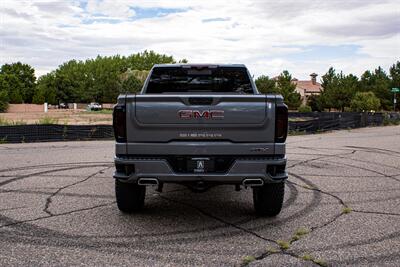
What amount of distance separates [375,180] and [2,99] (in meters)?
71.5

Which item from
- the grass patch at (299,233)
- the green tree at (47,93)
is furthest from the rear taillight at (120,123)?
the green tree at (47,93)

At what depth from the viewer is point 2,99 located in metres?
70.1

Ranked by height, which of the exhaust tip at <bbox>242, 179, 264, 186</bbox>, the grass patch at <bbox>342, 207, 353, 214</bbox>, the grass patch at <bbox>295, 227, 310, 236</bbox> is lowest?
the grass patch at <bbox>342, 207, 353, 214</bbox>

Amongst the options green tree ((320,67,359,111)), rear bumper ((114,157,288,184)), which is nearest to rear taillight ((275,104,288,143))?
rear bumper ((114,157,288,184))

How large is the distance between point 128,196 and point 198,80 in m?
2.54

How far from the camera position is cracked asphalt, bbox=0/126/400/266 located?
412cm

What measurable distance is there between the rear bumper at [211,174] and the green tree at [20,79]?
89.0 meters

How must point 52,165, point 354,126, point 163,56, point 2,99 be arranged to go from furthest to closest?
1. point 163,56
2. point 2,99
3. point 354,126
4. point 52,165

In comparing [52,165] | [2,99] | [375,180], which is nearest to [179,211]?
[375,180]

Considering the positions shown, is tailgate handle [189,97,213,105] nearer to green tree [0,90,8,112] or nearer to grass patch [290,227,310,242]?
grass patch [290,227,310,242]

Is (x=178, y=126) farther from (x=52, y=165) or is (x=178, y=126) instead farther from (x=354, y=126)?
(x=354, y=126)

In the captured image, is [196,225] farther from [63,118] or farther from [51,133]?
[63,118]

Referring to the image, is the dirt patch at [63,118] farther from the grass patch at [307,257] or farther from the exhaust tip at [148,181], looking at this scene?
the grass patch at [307,257]

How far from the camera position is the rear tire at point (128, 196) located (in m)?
5.41
